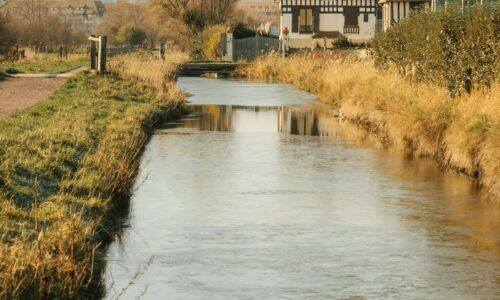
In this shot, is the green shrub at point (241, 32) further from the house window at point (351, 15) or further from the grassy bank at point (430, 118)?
the grassy bank at point (430, 118)

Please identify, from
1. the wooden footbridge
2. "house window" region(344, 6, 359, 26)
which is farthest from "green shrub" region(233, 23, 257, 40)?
"house window" region(344, 6, 359, 26)

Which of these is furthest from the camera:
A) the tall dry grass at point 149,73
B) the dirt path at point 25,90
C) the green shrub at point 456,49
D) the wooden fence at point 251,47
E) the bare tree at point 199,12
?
the bare tree at point 199,12

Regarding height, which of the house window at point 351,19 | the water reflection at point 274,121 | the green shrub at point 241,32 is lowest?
the water reflection at point 274,121

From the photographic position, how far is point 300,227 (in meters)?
14.8

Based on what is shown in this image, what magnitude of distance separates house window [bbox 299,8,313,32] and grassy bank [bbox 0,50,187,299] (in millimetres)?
58874

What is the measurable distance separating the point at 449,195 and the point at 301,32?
70.6 meters

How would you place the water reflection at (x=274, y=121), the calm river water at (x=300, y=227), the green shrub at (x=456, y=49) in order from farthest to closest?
1. the water reflection at (x=274, y=121)
2. the green shrub at (x=456, y=49)
3. the calm river water at (x=300, y=227)

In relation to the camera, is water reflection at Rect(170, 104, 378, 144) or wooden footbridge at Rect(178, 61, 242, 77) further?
wooden footbridge at Rect(178, 61, 242, 77)

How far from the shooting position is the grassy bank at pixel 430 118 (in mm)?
18703

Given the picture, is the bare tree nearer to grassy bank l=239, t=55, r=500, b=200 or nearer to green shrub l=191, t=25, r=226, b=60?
green shrub l=191, t=25, r=226, b=60

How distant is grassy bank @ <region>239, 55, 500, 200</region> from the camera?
18.7m

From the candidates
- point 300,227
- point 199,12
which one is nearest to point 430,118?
point 300,227

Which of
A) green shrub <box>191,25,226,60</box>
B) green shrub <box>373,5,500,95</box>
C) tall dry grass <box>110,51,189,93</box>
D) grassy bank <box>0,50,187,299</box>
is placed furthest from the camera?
green shrub <box>191,25,226,60</box>

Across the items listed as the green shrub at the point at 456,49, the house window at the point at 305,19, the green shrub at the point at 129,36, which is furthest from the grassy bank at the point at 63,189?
the green shrub at the point at 129,36
